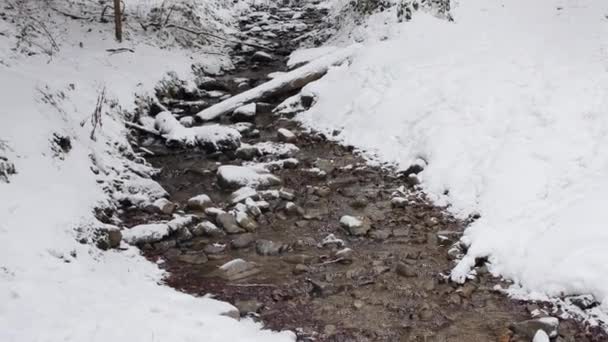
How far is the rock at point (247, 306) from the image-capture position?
584 centimetres

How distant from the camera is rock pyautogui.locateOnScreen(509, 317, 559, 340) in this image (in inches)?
212

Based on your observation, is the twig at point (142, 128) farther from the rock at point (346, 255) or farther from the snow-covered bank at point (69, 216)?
the rock at point (346, 255)

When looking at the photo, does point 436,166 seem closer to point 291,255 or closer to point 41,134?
point 291,255

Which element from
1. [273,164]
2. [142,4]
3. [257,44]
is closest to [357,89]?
Result: [273,164]

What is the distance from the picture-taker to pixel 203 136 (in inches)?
404

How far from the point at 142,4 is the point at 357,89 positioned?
753 cm

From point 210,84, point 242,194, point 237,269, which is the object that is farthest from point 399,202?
point 210,84

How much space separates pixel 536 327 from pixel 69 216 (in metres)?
5.20

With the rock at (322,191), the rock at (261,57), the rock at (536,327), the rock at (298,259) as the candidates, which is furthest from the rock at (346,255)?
the rock at (261,57)

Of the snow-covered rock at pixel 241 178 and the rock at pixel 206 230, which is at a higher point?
the snow-covered rock at pixel 241 178

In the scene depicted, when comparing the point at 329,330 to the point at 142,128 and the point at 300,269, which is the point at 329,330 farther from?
the point at 142,128

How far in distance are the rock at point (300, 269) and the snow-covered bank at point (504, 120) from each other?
67.2 inches

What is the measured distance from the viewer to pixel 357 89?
1112 cm

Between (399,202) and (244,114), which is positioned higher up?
(244,114)
